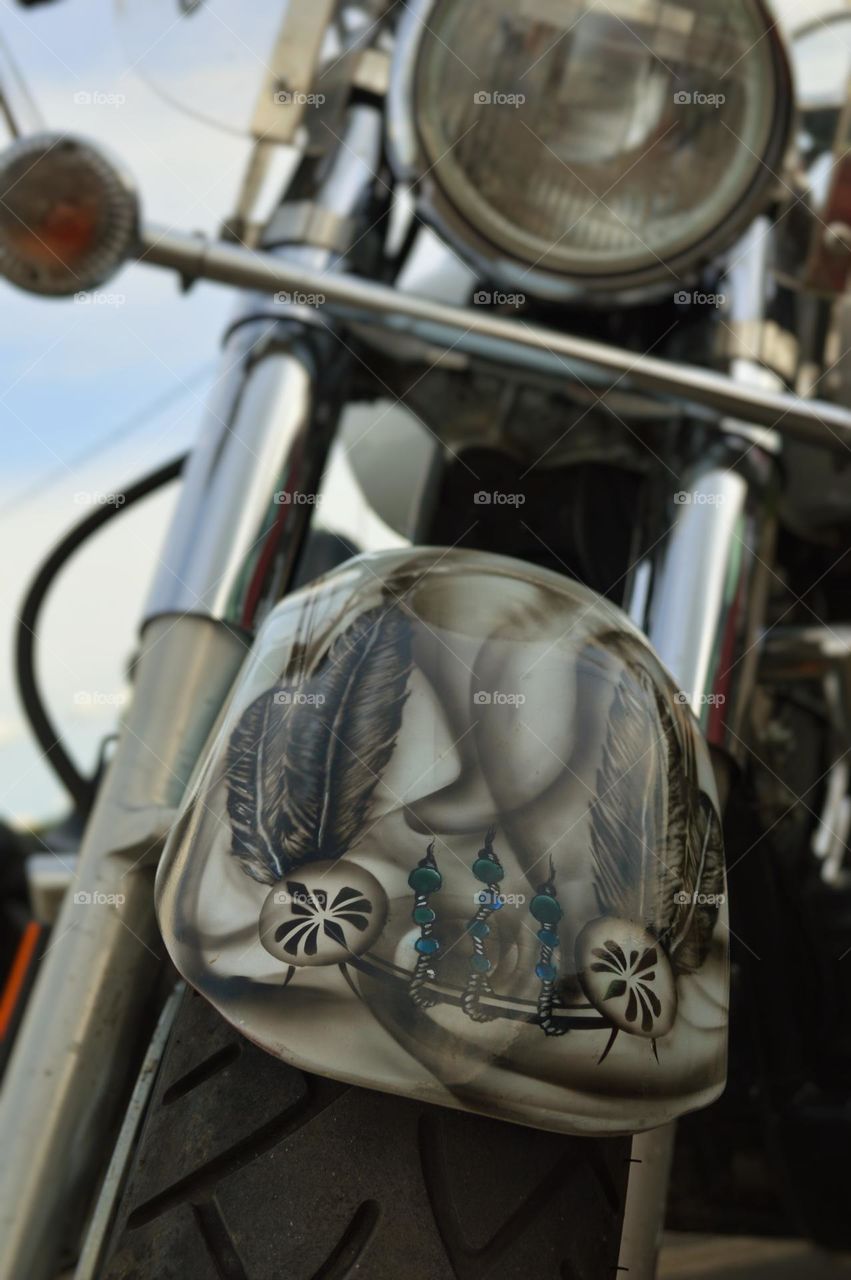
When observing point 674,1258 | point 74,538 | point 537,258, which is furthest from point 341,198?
point 674,1258

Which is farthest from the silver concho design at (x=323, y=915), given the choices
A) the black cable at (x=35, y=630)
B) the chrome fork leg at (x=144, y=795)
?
the black cable at (x=35, y=630)

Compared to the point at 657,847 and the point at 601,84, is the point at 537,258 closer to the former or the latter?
the point at 601,84

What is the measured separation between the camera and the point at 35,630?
1.67 metres

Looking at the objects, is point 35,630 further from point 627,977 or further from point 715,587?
point 627,977

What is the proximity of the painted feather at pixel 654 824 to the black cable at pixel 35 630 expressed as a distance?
0.81 metres

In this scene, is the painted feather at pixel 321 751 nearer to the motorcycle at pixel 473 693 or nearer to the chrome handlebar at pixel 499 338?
the motorcycle at pixel 473 693

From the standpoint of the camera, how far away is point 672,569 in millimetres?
1051

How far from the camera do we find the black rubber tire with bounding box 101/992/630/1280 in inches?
26.9

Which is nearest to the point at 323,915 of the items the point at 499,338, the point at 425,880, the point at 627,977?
the point at 425,880

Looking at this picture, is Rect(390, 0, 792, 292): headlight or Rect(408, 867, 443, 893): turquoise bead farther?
Rect(390, 0, 792, 292): headlight

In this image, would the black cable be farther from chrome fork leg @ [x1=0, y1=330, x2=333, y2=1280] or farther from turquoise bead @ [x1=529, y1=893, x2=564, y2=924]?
turquoise bead @ [x1=529, y1=893, x2=564, y2=924]

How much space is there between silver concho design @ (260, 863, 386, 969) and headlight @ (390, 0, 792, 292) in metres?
0.61

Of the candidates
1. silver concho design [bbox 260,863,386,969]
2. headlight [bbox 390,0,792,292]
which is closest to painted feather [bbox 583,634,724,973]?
silver concho design [bbox 260,863,386,969]

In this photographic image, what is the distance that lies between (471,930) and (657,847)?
0.41 feet
